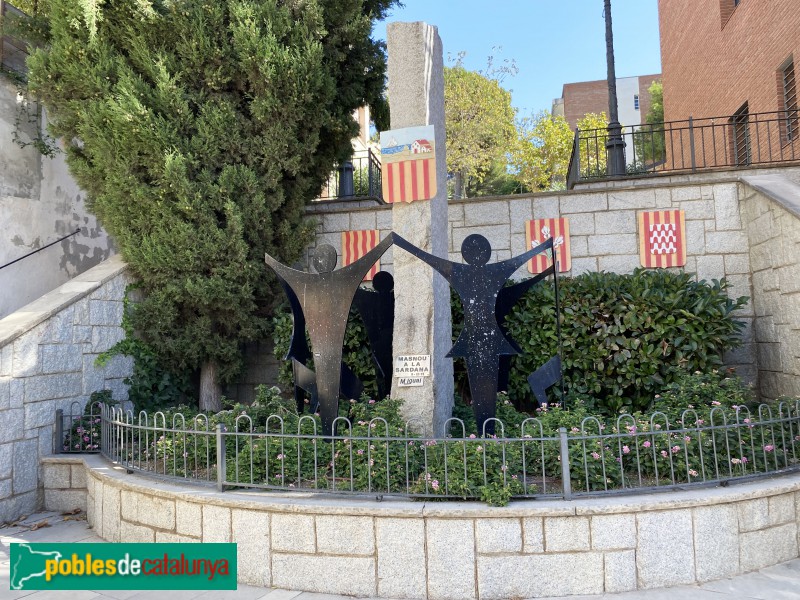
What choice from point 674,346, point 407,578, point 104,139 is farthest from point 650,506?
point 104,139

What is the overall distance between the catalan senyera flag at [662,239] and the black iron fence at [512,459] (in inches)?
117

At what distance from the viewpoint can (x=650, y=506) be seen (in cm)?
373

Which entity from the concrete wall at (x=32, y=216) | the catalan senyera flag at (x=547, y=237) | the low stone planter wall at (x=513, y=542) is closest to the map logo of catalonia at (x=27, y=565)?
the low stone planter wall at (x=513, y=542)

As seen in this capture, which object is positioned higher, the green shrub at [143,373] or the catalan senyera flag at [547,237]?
the catalan senyera flag at [547,237]

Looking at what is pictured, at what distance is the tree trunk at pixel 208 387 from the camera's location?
759cm

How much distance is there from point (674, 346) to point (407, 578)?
4051 mm

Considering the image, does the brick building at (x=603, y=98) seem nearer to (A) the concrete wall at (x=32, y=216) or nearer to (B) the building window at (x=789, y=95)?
Answer: (B) the building window at (x=789, y=95)

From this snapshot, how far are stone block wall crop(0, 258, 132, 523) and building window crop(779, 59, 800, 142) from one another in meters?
10.7

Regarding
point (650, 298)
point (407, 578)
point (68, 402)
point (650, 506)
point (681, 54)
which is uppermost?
point (681, 54)

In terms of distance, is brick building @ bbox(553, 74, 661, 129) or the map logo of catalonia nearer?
the map logo of catalonia

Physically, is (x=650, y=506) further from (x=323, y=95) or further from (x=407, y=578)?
(x=323, y=95)

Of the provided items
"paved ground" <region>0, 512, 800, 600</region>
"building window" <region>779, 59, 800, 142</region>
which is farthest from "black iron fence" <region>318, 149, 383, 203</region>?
"building window" <region>779, 59, 800, 142</region>
